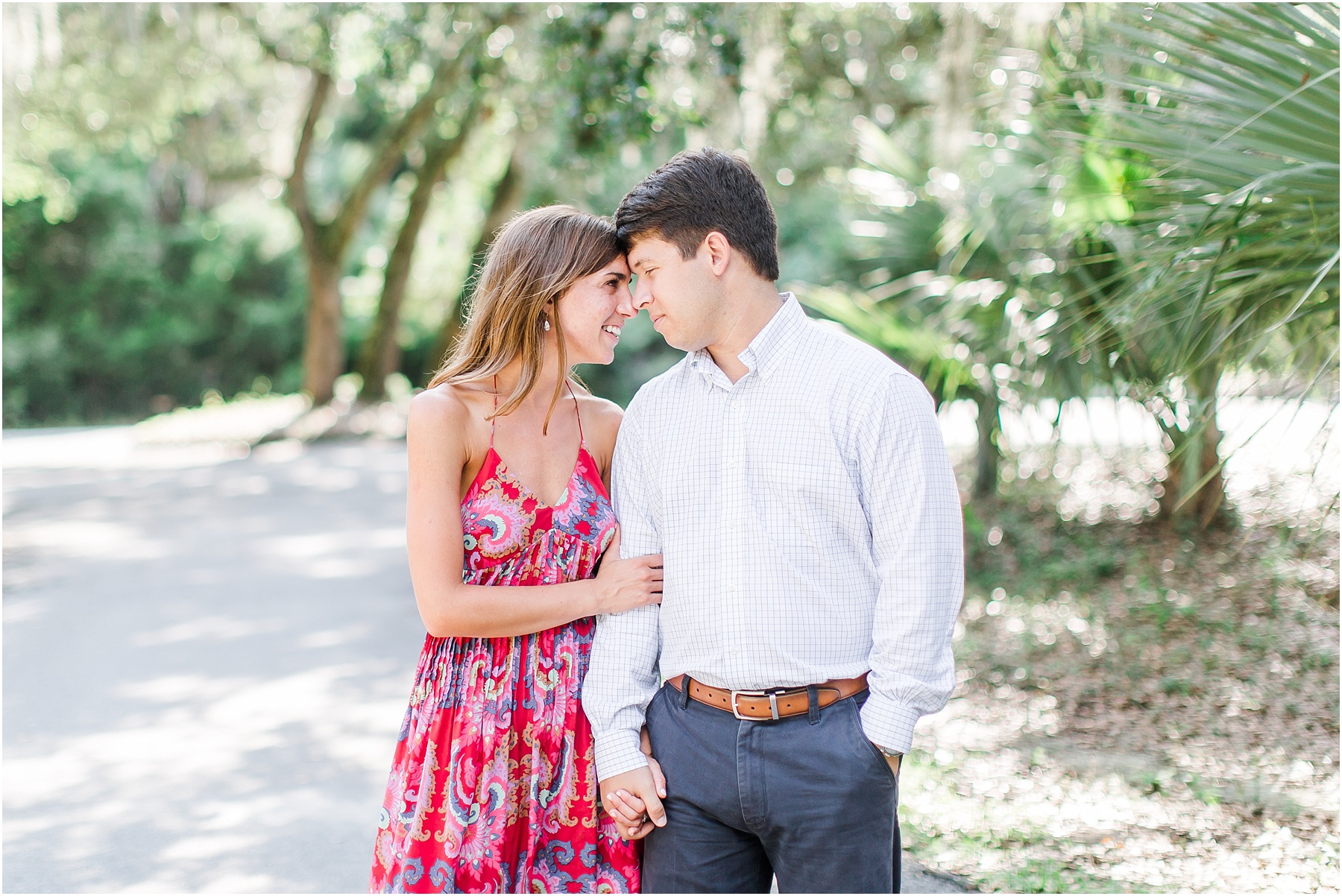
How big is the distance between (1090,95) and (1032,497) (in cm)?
497

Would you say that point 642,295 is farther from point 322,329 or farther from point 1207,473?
point 322,329

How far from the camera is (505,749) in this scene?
224cm

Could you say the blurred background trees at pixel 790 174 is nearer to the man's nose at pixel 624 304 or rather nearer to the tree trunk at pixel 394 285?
the tree trunk at pixel 394 285

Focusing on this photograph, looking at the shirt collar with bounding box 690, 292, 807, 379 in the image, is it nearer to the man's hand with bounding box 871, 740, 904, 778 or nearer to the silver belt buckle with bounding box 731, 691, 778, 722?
the silver belt buckle with bounding box 731, 691, 778, 722

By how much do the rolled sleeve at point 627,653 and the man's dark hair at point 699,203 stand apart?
41 centimetres

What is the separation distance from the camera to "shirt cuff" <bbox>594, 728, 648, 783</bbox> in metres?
2.08

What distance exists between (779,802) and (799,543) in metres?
0.50

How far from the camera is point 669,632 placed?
213 centimetres

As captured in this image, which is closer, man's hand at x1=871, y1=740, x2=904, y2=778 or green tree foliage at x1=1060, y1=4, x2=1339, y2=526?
man's hand at x1=871, y1=740, x2=904, y2=778

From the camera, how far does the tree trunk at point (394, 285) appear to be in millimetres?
16406

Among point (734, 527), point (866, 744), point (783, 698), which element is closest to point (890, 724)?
point (866, 744)

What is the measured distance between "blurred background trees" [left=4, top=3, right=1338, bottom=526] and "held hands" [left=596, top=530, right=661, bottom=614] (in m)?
1.63

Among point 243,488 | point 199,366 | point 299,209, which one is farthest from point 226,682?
point 199,366

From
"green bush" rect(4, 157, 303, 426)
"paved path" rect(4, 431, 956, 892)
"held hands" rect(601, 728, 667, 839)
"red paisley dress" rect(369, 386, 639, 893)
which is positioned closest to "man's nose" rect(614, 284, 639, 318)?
"red paisley dress" rect(369, 386, 639, 893)
